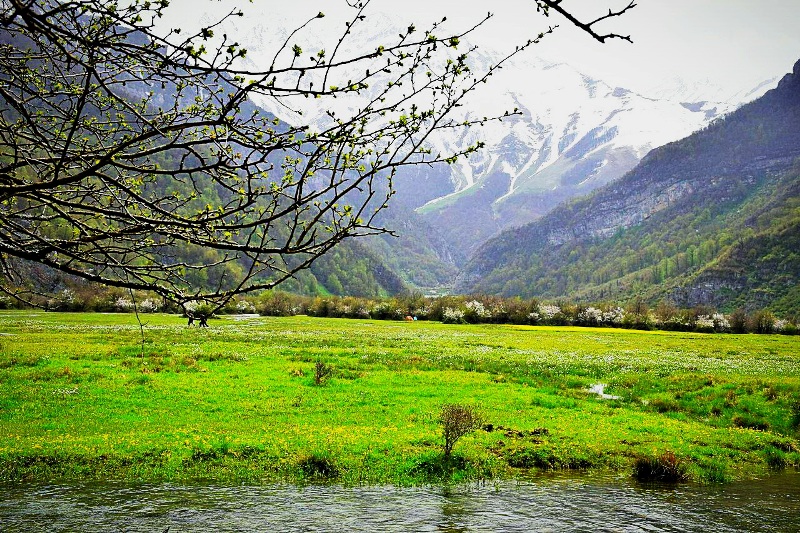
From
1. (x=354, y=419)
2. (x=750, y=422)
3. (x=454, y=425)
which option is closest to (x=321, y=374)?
(x=354, y=419)

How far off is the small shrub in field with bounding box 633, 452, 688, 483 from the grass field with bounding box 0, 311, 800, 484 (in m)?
0.32

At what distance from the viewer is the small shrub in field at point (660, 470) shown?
17781 mm

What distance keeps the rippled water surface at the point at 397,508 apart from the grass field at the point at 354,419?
50.6 inches

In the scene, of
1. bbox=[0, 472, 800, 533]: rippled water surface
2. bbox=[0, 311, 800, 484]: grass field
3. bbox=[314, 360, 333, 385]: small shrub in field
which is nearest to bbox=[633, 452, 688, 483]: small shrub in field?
bbox=[0, 311, 800, 484]: grass field

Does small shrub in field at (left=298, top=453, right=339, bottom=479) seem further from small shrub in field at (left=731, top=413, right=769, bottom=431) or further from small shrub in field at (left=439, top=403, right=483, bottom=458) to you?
small shrub in field at (left=731, top=413, right=769, bottom=431)

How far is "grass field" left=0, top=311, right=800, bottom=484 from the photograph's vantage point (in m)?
17.2

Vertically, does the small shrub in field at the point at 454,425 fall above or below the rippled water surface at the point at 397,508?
above

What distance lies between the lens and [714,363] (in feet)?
161

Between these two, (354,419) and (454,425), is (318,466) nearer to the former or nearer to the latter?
(454,425)

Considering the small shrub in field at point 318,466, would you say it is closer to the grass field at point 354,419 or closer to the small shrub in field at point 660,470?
the grass field at point 354,419

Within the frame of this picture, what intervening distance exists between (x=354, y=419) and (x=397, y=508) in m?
8.90

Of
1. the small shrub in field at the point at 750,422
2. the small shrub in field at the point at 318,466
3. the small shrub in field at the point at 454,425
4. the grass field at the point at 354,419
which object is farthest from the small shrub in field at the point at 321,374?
the small shrub in field at the point at 750,422

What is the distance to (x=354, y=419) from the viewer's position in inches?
901

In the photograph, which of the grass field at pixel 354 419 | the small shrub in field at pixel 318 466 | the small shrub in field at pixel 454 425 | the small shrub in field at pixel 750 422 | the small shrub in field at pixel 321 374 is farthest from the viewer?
the small shrub in field at pixel 321 374
